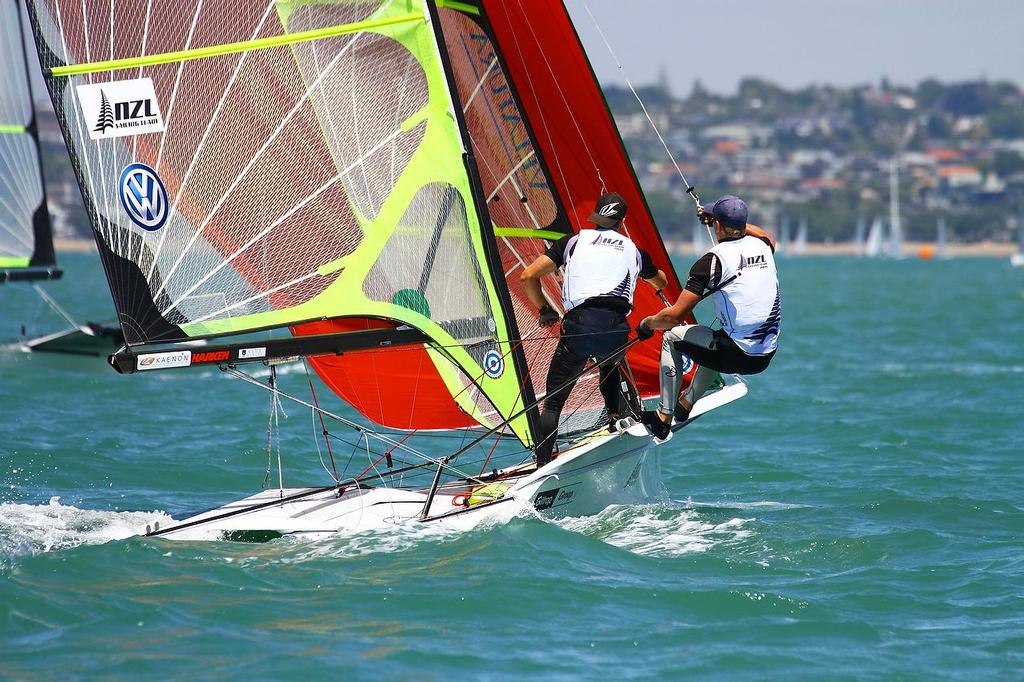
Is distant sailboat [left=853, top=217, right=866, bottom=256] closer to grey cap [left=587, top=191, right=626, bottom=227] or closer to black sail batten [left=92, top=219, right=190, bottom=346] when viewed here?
grey cap [left=587, top=191, right=626, bottom=227]

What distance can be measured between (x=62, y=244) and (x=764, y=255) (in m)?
130

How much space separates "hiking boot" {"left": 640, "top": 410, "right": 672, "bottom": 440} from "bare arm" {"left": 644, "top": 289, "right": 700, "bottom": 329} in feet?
1.59

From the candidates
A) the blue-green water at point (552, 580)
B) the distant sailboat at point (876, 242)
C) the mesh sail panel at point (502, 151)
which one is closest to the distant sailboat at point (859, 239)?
the distant sailboat at point (876, 242)

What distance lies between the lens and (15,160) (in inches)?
579

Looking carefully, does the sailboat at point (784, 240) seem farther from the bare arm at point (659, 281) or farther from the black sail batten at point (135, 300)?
the black sail batten at point (135, 300)

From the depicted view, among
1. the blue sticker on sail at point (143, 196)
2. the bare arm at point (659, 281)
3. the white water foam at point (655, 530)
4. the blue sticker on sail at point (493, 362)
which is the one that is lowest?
the white water foam at point (655, 530)

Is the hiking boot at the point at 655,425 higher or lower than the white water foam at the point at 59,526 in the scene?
higher

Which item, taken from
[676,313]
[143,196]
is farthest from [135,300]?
[676,313]

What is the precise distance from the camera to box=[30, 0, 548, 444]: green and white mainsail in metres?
7.05

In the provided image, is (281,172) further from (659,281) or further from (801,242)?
(801,242)

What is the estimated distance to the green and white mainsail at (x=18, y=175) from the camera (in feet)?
48.1

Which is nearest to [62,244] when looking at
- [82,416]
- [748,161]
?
[748,161]

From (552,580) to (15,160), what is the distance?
33.8 ft

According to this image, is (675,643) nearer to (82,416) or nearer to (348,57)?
(348,57)
